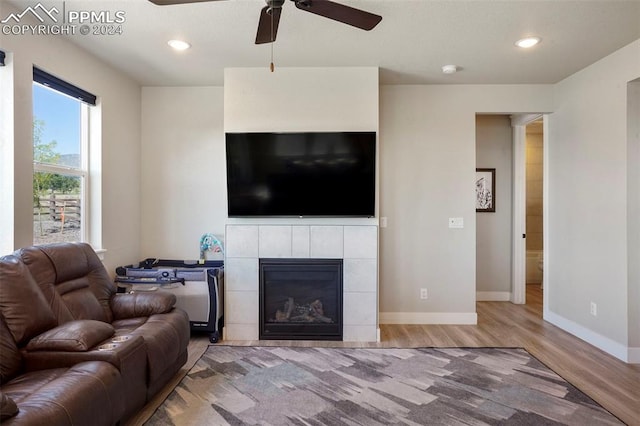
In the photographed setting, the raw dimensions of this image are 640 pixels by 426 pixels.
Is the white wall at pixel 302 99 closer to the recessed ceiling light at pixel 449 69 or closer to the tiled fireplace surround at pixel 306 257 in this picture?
the recessed ceiling light at pixel 449 69

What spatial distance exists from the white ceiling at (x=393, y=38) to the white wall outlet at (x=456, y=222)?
5.02 ft

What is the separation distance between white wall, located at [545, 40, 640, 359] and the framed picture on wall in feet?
2.93

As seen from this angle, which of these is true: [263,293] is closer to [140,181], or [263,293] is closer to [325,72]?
[140,181]

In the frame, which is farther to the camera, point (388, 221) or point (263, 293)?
point (388, 221)

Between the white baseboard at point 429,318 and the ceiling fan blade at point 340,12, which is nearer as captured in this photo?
the ceiling fan blade at point 340,12

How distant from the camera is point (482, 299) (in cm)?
475

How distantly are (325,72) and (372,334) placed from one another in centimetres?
262

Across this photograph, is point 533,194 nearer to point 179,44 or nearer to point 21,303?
point 179,44

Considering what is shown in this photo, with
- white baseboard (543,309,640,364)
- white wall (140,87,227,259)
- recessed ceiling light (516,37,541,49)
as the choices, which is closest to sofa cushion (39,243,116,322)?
Answer: white wall (140,87,227,259)

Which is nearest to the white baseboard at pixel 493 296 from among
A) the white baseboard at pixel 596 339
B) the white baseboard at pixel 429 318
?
the white baseboard at pixel 596 339

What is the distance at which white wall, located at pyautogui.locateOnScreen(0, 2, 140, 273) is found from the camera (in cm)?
236

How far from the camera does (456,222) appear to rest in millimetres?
3867

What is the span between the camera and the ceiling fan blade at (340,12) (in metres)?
1.86

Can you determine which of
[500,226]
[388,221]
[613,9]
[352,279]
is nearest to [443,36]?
[613,9]
